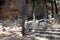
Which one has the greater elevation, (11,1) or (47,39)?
(11,1)

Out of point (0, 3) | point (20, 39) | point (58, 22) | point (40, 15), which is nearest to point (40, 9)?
point (40, 15)

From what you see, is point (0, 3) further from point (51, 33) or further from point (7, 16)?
point (51, 33)

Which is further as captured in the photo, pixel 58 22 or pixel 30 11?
pixel 30 11

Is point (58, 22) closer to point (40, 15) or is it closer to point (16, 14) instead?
point (40, 15)

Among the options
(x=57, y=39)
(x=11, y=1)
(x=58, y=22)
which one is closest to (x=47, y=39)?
(x=57, y=39)

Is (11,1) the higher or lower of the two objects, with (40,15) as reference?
higher

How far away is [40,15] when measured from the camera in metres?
15.9

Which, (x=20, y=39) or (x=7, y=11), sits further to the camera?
(x=7, y=11)

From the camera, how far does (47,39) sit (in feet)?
22.9

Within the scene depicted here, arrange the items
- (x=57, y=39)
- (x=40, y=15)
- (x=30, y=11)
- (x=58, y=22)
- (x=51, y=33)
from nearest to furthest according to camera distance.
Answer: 1. (x=57, y=39)
2. (x=51, y=33)
3. (x=58, y=22)
4. (x=40, y=15)
5. (x=30, y=11)

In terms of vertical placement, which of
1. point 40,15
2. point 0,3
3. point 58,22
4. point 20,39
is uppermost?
point 0,3

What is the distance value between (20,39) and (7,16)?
9372 mm

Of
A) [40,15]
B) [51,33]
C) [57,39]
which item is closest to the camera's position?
[57,39]

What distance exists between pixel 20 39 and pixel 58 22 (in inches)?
116
